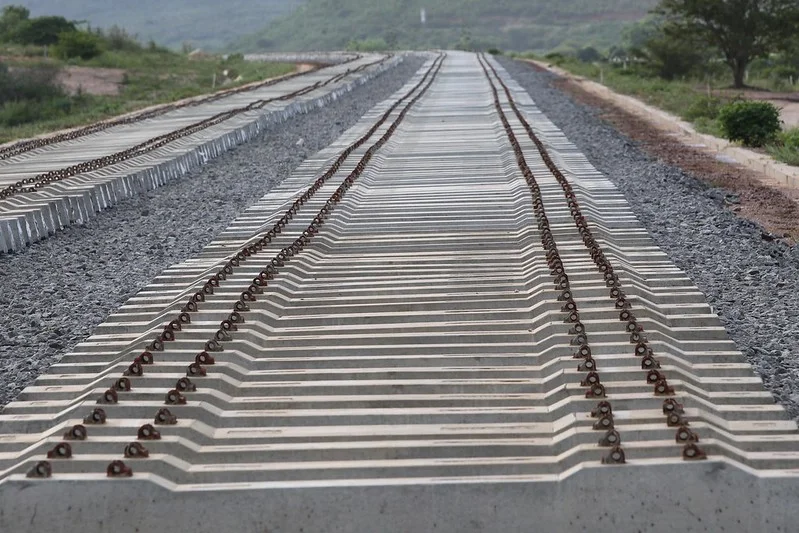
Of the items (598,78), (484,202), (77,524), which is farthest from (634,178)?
(598,78)

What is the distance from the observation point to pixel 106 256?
9.47 meters

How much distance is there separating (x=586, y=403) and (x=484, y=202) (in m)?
5.39

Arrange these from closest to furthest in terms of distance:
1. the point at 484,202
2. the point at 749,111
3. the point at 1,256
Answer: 1. the point at 1,256
2. the point at 484,202
3. the point at 749,111

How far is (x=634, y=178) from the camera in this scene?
41.7ft

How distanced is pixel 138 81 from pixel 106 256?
101 feet

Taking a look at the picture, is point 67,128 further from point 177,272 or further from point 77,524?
point 77,524

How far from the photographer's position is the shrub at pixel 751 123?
16266 millimetres

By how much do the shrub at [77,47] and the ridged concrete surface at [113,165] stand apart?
2166cm

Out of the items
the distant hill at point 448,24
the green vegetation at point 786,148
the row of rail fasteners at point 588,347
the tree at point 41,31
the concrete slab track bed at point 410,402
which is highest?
the tree at point 41,31

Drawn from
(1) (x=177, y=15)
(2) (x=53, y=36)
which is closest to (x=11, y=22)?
(2) (x=53, y=36)

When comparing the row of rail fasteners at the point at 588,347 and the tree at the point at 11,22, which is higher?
the tree at the point at 11,22

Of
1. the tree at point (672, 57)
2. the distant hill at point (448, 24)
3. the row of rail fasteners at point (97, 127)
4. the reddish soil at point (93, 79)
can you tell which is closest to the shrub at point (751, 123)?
the row of rail fasteners at point (97, 127)

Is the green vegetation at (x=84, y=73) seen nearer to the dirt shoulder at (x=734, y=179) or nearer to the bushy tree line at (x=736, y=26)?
the dirt shoulder at (x=734, y=179)

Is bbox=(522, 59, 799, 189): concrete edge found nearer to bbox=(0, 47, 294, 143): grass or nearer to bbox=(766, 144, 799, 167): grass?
bbox=(766, 144, 799, 167): grass
